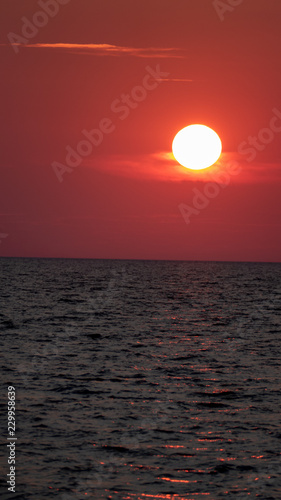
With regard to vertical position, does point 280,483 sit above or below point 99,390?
below

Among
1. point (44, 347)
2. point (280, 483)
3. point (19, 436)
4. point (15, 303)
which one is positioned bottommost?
point (280, 483)

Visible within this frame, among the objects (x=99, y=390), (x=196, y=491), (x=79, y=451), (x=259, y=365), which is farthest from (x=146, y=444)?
(x=259, y=365)

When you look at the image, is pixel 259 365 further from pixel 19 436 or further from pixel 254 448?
pixel 19 436

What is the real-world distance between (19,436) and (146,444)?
3676 millimetres

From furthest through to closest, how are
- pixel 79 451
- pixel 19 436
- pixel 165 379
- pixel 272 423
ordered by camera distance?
pixel 165 379
pixel 272 423
pixel 19 436
pixel 79 451

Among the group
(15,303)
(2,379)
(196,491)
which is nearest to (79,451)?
(196,491)

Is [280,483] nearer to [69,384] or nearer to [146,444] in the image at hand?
[146,444]

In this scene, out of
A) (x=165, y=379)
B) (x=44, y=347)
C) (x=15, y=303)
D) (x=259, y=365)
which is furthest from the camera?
(x=15, y=303)

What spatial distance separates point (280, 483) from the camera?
15.4m

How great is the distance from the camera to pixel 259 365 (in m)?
30.8

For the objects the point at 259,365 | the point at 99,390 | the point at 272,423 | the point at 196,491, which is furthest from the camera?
the point at 259,365

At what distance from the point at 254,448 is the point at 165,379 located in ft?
30.6

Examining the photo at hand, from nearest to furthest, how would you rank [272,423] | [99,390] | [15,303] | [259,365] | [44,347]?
[272,423]
[99,390]
[259,365]
[44,347]
[15,303]

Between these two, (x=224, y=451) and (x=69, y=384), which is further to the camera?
(x=69, y=384)
